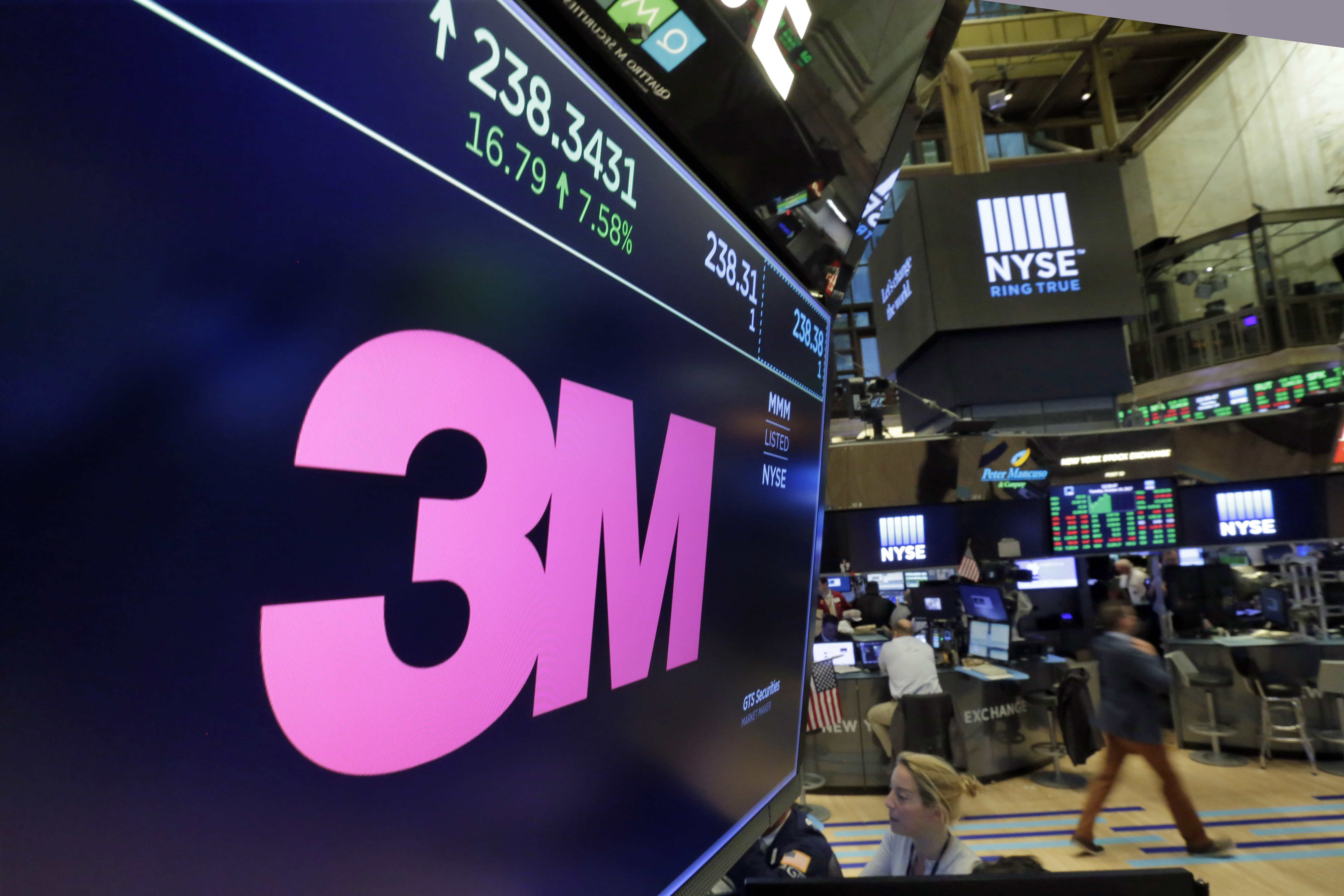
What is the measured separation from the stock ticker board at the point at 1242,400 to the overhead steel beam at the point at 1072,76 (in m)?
6.16

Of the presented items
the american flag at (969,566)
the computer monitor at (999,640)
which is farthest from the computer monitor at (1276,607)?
the american flag at (969,566)

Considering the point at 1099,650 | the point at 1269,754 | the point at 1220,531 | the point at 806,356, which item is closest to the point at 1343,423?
the point at 1220,531

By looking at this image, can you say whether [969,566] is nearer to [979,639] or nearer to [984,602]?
[984,602]

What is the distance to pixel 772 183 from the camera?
1381 millimetres

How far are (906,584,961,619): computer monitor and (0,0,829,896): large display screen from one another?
6768mm

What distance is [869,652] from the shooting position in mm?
6871

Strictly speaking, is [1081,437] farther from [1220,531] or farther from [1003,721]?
[1003,721]

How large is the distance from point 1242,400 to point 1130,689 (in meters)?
9.27

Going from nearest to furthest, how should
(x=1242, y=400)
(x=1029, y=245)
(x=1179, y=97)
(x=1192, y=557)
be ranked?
(x=1029, y=245) < (x=1192, y=557) < (x=1242, y=400) < (x=1179, y=97)

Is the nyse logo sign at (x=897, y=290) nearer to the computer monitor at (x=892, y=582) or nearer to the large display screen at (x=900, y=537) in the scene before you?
the large display screen at (x=900, y=537)

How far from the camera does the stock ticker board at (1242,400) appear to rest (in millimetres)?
10000

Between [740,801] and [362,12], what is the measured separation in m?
1.32

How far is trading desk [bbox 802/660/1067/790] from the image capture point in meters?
6.13

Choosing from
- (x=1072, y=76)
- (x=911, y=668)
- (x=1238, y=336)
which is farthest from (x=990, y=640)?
(x=1072, y=76)
